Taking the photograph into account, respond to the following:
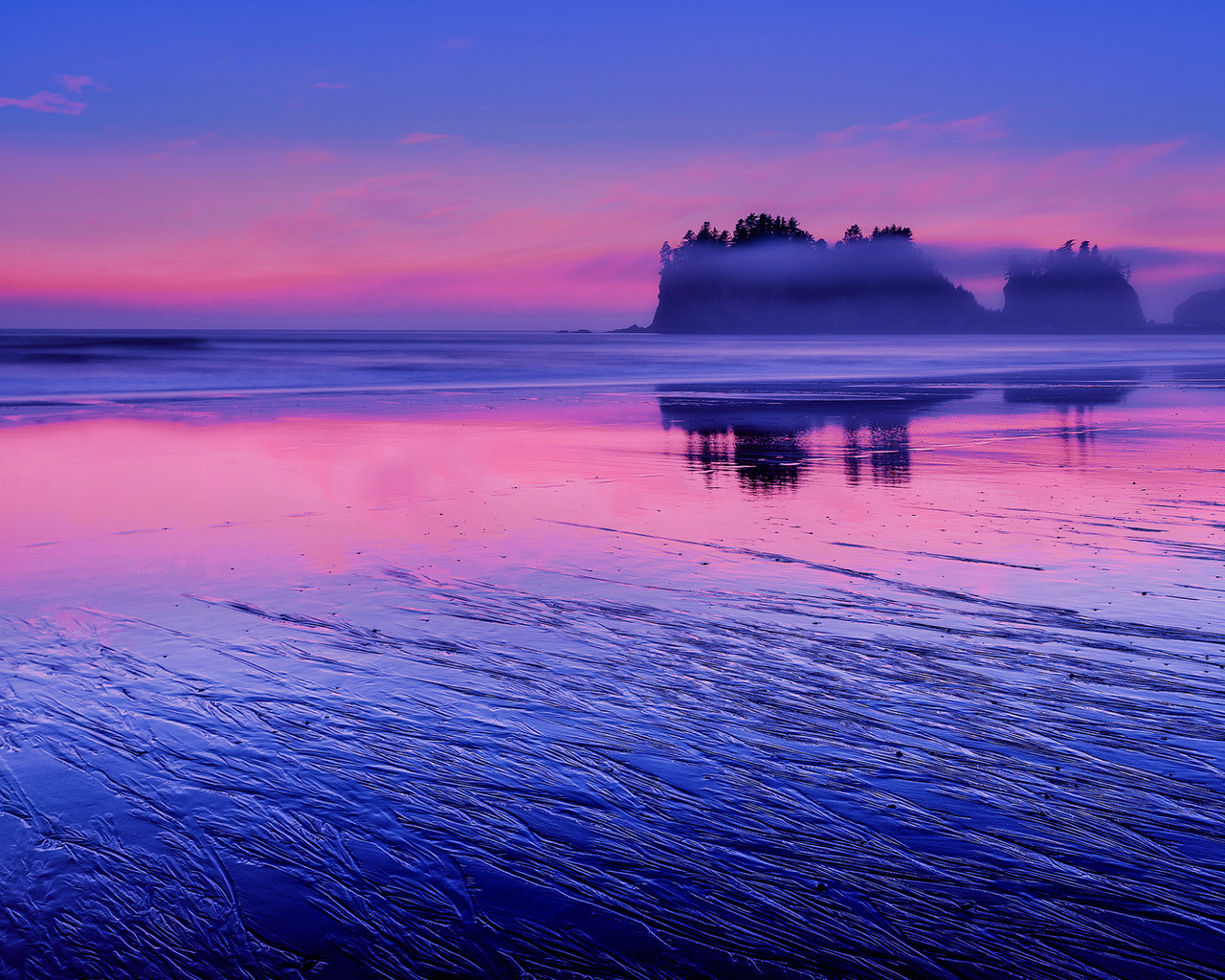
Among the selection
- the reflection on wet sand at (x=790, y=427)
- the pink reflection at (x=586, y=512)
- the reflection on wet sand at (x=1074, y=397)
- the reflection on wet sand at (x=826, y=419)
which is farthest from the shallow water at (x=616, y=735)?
the reflection on wet sand at (x=1074, y=397)

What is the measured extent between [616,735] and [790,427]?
1785 centimetres

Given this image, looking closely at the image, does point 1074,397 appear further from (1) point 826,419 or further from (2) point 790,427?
(2) point 790,427

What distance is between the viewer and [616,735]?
517cm

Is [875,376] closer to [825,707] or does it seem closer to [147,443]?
[147,443]

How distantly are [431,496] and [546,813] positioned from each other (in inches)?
345

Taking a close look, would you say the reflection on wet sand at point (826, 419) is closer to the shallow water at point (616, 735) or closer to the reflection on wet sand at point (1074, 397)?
the reflection on wet sand at point (1074, 397)

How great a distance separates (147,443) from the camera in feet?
63.5

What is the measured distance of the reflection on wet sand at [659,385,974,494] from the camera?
14.9 meters

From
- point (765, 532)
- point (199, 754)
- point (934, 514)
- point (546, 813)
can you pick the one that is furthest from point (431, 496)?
point (546, 813)

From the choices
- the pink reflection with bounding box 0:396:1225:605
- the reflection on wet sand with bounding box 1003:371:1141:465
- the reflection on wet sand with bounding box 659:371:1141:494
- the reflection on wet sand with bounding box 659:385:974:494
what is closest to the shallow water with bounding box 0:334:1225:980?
the pink reflection with bounding box 0:396:1225:605

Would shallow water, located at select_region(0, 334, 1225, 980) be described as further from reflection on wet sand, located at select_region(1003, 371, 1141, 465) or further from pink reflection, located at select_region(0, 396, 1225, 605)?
reflection on wet sand, located at select_region(1003, 371, 1141, 465)

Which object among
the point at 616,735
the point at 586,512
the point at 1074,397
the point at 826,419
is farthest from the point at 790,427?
the point at 616,735

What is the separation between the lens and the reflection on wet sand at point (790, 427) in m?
14.9

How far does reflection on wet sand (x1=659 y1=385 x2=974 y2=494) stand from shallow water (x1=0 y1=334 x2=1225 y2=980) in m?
2.17
